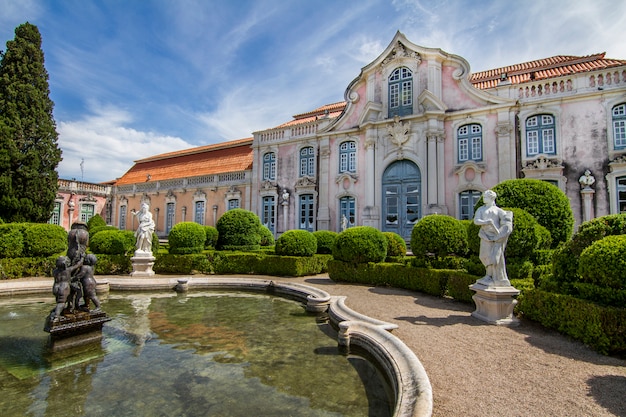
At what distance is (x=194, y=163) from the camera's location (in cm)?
2770

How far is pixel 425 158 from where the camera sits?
17438mm

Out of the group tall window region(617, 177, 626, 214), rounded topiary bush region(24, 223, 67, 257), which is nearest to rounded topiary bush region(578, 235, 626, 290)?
tall window region(617, 177, 626, 214)

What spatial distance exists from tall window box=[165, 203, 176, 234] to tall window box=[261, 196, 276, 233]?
27.3ft

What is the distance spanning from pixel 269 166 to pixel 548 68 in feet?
54.0

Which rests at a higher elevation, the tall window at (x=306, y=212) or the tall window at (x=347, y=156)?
the tall window at (x=347, y=156)

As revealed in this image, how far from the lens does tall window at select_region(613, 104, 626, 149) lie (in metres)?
14.0

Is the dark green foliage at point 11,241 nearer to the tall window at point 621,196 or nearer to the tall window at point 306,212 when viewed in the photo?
the tall window at point 306,212

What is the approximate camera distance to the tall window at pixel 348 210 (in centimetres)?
1941

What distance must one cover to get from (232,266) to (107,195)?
72.7 ft

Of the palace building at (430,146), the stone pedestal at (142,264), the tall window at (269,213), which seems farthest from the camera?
the tall window at (269,213)

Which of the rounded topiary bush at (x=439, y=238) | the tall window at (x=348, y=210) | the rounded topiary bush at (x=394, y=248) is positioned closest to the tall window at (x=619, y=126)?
the rounded topiary bush at (x=439, y=238)

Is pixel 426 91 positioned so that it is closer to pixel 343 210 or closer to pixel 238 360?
pixel 343 210

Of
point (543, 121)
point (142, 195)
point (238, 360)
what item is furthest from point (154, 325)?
point (142, 195)

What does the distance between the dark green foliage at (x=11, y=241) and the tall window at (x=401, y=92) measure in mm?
17204
